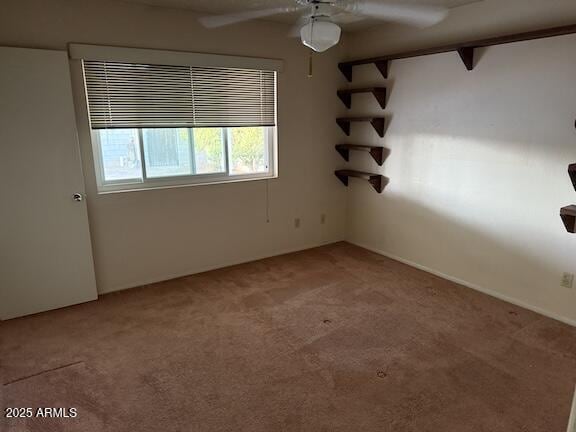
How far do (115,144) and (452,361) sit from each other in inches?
118

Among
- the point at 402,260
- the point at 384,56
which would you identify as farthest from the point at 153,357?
the point at 384,56

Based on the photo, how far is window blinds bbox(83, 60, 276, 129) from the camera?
3.02 metres

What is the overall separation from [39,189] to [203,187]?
1310mm

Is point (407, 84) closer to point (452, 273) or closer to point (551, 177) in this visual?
point (551, 177)

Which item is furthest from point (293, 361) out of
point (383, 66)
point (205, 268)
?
point (383, 66)

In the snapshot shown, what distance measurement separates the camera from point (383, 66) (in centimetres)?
377

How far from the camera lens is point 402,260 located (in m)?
4.02

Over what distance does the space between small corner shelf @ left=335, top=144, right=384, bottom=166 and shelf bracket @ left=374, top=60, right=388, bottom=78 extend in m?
0.73

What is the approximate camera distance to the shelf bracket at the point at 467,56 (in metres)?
3.04

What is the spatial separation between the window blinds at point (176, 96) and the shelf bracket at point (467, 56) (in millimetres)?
1699

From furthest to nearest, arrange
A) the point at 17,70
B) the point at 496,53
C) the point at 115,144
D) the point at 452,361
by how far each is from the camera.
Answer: the point at 115,144
the point at 496,53
the point at 17,70
the point at 452,361

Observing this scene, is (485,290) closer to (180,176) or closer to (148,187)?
(180,176)

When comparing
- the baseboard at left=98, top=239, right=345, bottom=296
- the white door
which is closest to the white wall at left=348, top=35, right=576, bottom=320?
the baseboard at left=98, top=239, right=345, bottom=296

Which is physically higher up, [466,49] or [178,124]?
[466,49]
